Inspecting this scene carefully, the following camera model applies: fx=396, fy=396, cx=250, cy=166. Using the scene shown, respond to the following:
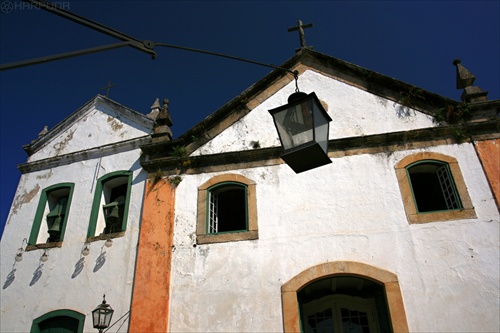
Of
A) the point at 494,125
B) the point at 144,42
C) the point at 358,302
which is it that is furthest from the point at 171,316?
the point at 494,125

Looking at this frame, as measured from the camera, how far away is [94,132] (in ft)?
37.0

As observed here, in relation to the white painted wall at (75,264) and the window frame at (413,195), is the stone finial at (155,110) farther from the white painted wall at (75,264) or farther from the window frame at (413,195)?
the window frame at (413,195)

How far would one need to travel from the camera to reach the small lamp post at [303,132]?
4.29 metres

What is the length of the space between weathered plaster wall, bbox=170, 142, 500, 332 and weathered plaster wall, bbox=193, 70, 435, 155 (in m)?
0.79

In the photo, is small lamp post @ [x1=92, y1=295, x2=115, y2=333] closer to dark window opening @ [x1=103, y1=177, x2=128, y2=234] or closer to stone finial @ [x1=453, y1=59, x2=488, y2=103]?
dark window opening @ [x1=103, y1=177, x2=128, y2=234]

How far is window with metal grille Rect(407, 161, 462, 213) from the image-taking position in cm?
825

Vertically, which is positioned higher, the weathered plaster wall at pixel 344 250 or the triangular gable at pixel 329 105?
the triangular gable at pixel 329 105

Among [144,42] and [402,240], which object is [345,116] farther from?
[144,42]

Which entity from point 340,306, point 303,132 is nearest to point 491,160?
point 340,306

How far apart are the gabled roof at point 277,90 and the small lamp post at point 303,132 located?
4.56 meters

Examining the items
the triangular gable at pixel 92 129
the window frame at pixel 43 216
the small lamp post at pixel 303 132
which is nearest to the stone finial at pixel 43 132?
the triangular gable at pixel 92 129

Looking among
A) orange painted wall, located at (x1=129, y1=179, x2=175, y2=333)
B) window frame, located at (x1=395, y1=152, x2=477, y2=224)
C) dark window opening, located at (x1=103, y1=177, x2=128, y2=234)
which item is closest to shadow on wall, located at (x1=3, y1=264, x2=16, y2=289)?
dark window opening, located at (x1=103, y1=177, x2=128, y2=234)

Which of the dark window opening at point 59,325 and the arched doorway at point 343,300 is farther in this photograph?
the dark window opening at point 59,325

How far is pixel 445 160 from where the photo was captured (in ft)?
27.6
